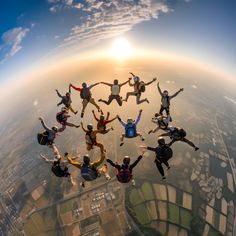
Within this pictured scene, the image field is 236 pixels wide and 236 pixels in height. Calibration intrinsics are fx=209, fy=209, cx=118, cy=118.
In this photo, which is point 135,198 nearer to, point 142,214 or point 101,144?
point 142,214

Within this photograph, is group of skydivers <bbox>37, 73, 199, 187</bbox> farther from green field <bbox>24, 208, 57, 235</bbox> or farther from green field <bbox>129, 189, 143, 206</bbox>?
green field <bbox>24, 208, 57, 235</bbox>

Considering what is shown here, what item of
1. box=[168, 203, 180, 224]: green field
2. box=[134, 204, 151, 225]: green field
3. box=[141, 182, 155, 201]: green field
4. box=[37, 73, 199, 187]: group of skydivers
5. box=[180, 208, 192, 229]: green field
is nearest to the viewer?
box=[37, 73, 199, 187]: group of skydivers

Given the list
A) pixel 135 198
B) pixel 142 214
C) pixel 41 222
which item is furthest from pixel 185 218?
pixel 41 222

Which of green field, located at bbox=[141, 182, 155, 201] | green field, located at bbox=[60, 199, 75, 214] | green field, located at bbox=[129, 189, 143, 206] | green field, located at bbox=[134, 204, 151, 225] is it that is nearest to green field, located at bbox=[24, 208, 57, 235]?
green field, located at bbox=[60, 199, 75, 214]

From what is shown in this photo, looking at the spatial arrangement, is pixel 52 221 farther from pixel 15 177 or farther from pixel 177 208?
pixel 15 177

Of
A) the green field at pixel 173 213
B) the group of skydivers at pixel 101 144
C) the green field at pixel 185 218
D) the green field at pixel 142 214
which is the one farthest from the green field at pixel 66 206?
the group of skydivers at pixel 101 144

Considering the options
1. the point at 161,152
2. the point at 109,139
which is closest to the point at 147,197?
the point at 109,139
